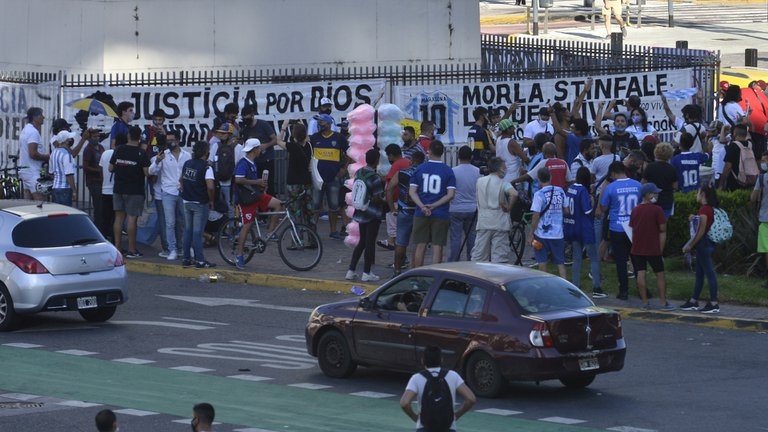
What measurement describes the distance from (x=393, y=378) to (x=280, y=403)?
165 centimetres

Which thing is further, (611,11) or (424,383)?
(611,11)

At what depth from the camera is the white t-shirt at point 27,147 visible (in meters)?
24.6

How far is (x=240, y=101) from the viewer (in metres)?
26.8

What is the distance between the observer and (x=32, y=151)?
24.6m

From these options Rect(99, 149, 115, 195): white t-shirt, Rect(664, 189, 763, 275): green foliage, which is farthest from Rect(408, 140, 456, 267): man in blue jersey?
Rect(99, 149, 115, 195): white t-shirt

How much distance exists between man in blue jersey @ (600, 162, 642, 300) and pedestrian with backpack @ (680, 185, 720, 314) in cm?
86

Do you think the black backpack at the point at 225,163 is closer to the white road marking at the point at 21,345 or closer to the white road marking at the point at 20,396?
the white road marking at the point at 21,345

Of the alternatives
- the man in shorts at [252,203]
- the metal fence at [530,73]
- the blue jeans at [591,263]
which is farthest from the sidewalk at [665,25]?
the blue jeans at [591,263]

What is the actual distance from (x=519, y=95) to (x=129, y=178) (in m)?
7.82

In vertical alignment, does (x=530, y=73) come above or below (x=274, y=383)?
above

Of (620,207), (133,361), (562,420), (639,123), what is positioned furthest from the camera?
(639,123)

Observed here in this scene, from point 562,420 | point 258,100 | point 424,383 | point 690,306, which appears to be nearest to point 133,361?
point 562,420

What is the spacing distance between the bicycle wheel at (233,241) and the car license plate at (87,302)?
14.5ft

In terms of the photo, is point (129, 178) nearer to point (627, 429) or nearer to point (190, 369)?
point (190, 369)
